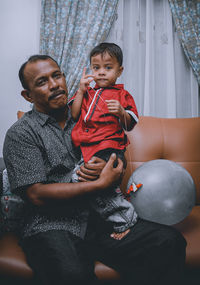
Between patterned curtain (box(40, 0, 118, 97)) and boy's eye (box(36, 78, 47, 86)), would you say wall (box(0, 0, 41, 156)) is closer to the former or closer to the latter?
patterned curtain (box(40, 0, 118, 97))

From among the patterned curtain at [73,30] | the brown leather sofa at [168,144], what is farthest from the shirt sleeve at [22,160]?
the patterned curtain at [73,30]

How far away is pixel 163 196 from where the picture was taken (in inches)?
46.9

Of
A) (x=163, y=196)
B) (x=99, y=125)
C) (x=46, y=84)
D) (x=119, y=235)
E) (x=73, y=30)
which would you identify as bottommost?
(x=119, y=235)

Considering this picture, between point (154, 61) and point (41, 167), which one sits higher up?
point (154, 61)

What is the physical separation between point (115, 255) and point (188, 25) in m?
2.63

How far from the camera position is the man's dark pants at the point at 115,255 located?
0.93m

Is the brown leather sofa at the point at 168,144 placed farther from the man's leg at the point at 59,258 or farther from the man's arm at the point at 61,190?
the man's leg at the point at 59,258

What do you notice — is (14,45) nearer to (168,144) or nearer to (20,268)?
(168,144)

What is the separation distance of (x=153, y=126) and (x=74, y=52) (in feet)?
4.06

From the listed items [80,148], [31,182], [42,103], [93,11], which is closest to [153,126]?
[80,148]

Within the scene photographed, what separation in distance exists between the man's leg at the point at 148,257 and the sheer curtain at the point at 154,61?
1.82m

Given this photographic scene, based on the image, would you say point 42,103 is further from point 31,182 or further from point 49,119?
point 31,182

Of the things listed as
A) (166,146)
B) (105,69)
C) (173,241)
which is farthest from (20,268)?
(166,146)

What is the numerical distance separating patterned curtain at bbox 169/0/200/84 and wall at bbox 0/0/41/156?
154 centimetres
